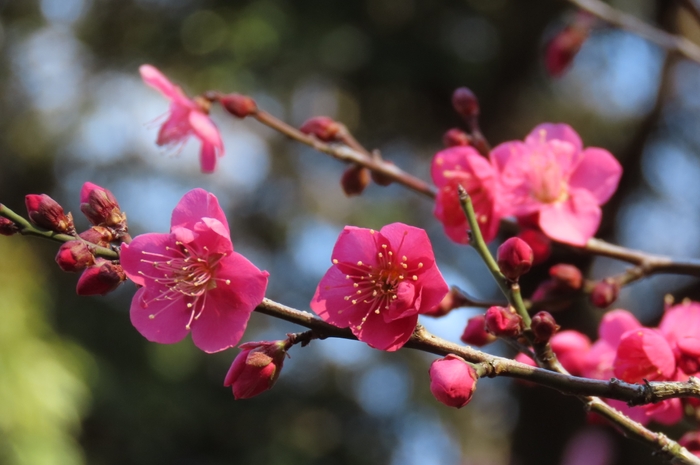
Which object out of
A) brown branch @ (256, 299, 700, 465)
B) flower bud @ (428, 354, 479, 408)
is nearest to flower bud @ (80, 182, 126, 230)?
brown branch @ (256, 299, 700, 465)

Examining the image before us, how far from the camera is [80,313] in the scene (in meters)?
3.45

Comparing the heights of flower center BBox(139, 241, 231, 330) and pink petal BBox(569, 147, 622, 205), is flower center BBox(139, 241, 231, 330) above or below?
below

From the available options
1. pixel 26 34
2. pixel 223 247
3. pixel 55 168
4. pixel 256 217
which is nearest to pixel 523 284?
pixel 256 217

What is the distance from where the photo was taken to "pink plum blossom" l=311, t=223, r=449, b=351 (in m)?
0.64

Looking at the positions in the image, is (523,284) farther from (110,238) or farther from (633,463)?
(110,238)

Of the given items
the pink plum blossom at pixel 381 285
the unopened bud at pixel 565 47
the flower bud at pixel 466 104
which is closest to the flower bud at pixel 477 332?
the pink plum blossom at pixel 381 285

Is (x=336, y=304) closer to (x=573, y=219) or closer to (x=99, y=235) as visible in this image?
(x=99, y=235)

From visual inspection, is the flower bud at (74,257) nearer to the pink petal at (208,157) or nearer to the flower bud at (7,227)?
the flower bud at (7,227)

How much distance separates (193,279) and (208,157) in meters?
0.50

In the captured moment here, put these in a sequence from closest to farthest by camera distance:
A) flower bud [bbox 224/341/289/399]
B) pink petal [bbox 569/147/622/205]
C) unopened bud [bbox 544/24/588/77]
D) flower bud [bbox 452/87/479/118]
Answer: flower bud [bbox 224/341/289/399] → pink petal [bbox 569/147/622/205] → flower bud [bbox 452/87/479/118] → unopened bud [bbox 544/24/588/77]

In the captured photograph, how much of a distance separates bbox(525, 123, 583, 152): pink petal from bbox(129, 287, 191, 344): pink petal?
0.72 m

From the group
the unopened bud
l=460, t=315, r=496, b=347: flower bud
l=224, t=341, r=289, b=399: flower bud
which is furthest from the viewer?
the unopened bud

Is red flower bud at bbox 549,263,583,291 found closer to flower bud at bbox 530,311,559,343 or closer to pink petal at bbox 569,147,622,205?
pink petal at bbox 569,147,622,205

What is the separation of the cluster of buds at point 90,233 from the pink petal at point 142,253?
13 millimetres
